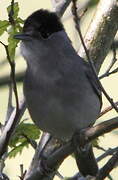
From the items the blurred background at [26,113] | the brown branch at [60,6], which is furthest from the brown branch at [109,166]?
the blurred background at [26,113]

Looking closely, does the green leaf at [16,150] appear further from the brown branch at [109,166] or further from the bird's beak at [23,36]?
the brown branch at [109,166]

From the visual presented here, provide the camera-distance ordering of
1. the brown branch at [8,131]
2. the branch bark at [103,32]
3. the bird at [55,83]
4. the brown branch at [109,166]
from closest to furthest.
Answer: the brown branch at [109,166], the brown branch at [8,131], the bird at [55,83], the branch bark at [103,32]

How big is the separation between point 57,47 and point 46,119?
0.50 m

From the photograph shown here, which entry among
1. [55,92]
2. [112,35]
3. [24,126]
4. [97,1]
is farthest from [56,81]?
[97,1]

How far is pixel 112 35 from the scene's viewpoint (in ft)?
13.3

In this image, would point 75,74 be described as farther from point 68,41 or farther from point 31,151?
point 31,151

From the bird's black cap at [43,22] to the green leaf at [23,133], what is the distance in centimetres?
54

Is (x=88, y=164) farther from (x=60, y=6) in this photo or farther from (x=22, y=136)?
(x=60, y=6)

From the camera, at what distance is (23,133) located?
11.7 feet

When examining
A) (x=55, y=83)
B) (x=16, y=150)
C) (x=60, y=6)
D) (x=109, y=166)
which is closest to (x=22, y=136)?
(x=16, y=150)

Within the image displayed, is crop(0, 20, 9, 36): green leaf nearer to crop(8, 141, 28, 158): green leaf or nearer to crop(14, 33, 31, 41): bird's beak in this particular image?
crop(14, 33, 31, 41): bird's beak

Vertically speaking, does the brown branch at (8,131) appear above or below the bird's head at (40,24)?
below

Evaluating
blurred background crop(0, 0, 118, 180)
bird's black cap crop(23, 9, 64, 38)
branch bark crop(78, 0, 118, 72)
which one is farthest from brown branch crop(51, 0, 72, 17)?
blurred background crop(0, 0, 118, 180)

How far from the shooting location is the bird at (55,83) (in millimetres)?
3615
